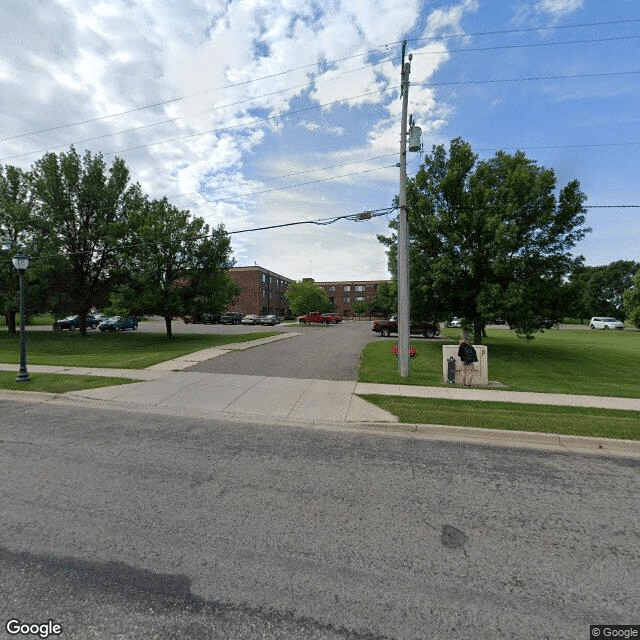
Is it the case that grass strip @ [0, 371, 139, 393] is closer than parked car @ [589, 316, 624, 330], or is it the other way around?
grass strip @ [0, 371, 139, 393]

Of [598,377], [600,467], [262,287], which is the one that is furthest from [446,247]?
[262,287]

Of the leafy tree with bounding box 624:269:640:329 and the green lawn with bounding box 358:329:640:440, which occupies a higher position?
the leafy tree with bounding box 624:269:640:329

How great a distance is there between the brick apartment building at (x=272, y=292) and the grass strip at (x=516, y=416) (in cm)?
4121

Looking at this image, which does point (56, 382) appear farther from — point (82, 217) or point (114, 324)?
point (114, 324)

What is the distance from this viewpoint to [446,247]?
1673cm

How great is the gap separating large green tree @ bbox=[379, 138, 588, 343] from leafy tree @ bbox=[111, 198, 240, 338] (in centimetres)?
1345

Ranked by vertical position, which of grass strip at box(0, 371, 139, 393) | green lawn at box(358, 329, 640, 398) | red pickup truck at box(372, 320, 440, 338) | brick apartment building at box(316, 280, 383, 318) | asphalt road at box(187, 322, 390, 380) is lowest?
green lawn at box(358, 329, 640, 398)

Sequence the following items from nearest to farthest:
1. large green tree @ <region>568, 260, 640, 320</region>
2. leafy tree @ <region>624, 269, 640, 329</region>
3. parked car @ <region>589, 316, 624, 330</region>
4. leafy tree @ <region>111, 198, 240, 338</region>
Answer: leafy tree @ <region>111, 198, 240, 338</region>
leafy tree @ <region>624, 269, 640, 329</region>
parked car @ <region>589, 316, 624, 330</region>
large green tree @ <region>568, 260, 640, 320</region>

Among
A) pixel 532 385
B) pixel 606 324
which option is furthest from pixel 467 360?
pixel 606 324

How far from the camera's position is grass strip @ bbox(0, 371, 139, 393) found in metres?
8.96

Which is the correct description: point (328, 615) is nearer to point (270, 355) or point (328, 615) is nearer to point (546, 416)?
point (546, 416)

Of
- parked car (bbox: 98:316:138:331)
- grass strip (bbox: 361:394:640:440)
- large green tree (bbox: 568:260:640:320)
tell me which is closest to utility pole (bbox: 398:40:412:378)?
grass strip (bbox: 361:394:640:440)

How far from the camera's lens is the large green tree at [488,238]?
1548cm

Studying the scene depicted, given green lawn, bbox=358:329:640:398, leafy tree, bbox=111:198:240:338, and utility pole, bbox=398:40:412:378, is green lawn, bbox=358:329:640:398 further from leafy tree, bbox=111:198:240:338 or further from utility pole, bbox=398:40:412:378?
leafy tree, bbox=111:198:240:338
